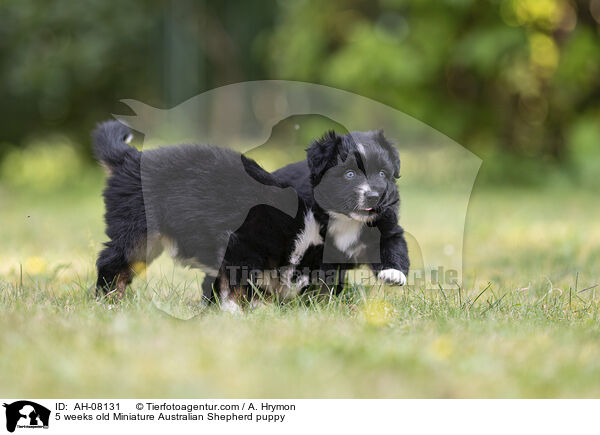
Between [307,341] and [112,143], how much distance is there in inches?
67.4

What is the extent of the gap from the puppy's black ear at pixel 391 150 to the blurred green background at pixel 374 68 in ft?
17.4

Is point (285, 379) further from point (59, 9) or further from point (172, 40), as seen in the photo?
point (172, 40)

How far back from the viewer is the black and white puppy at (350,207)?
10.3 feet

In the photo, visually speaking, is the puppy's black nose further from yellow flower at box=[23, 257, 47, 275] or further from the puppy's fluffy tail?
yellow flower at box=[23, 257, 47, 275]

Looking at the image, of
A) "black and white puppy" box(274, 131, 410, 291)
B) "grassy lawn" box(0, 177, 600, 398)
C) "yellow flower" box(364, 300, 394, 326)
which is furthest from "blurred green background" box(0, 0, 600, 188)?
Answer: "yellow flower" box(364, 300, 394, 326)

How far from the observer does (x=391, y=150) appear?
3.30 meters

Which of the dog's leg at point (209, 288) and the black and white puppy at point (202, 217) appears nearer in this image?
the black and white puppy at point (202, 217)

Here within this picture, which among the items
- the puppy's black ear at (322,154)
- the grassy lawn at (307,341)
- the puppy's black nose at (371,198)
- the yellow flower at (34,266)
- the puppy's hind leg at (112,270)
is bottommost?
the grassy lawn at (307,341)

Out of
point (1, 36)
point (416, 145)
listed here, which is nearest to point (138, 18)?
point (1, 36)

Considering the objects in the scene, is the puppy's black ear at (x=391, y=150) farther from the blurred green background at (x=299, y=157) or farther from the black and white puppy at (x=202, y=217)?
the black and white puppy at (x=202, y=217)

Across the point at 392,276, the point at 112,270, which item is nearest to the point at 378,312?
the point at 392,276

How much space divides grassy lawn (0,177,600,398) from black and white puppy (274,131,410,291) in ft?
0.59
